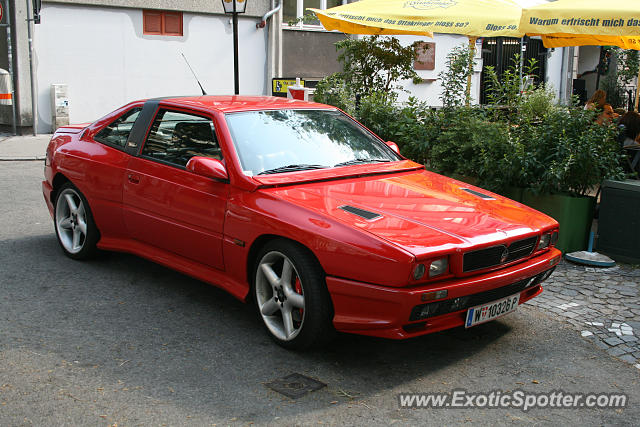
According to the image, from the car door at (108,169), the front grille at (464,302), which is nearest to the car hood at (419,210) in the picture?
the front grille at (464,302)

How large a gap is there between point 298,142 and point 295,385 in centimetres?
196

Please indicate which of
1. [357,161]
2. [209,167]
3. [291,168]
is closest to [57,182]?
[209,167]

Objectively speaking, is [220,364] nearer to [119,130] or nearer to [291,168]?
[291,168]

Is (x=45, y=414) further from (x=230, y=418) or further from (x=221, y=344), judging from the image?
(x=221, y=344)

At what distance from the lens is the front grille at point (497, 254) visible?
4.14m

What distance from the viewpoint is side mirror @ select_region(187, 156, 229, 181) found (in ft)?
15.8

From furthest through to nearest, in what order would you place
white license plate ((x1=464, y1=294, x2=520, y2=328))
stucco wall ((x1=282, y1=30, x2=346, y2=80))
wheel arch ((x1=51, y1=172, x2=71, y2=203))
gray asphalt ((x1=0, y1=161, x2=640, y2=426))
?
1. stucco wall ((x1=282, y1=30, x2=346, y2=80))
2. wheel arch ((x1=51, y1=172, x2=71, y2=203))
3. white license plate ((x1=464, y1=294, x2=520, y2=328))
4. gray asphalt ((x1=0, y1=161, x2=640, y2=426))

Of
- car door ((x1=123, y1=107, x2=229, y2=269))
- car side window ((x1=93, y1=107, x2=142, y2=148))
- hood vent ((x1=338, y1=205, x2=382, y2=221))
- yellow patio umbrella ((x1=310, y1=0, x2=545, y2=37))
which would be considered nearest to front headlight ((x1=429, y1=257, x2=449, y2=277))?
hood vent ((x1=338, y1=205, x2=382, y2=221))

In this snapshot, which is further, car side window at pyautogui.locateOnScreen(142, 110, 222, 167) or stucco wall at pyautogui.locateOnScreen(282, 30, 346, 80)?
stucco wall at pyautogui.locateOnScreen(282, 30, 346, 80)

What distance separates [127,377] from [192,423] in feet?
2.25

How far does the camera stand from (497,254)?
429 cm

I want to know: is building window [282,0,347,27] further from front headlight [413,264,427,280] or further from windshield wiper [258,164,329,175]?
front headlight [413,264,427,280]

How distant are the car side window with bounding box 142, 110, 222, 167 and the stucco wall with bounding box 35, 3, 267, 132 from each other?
525 inches

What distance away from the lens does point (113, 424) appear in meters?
3.54
